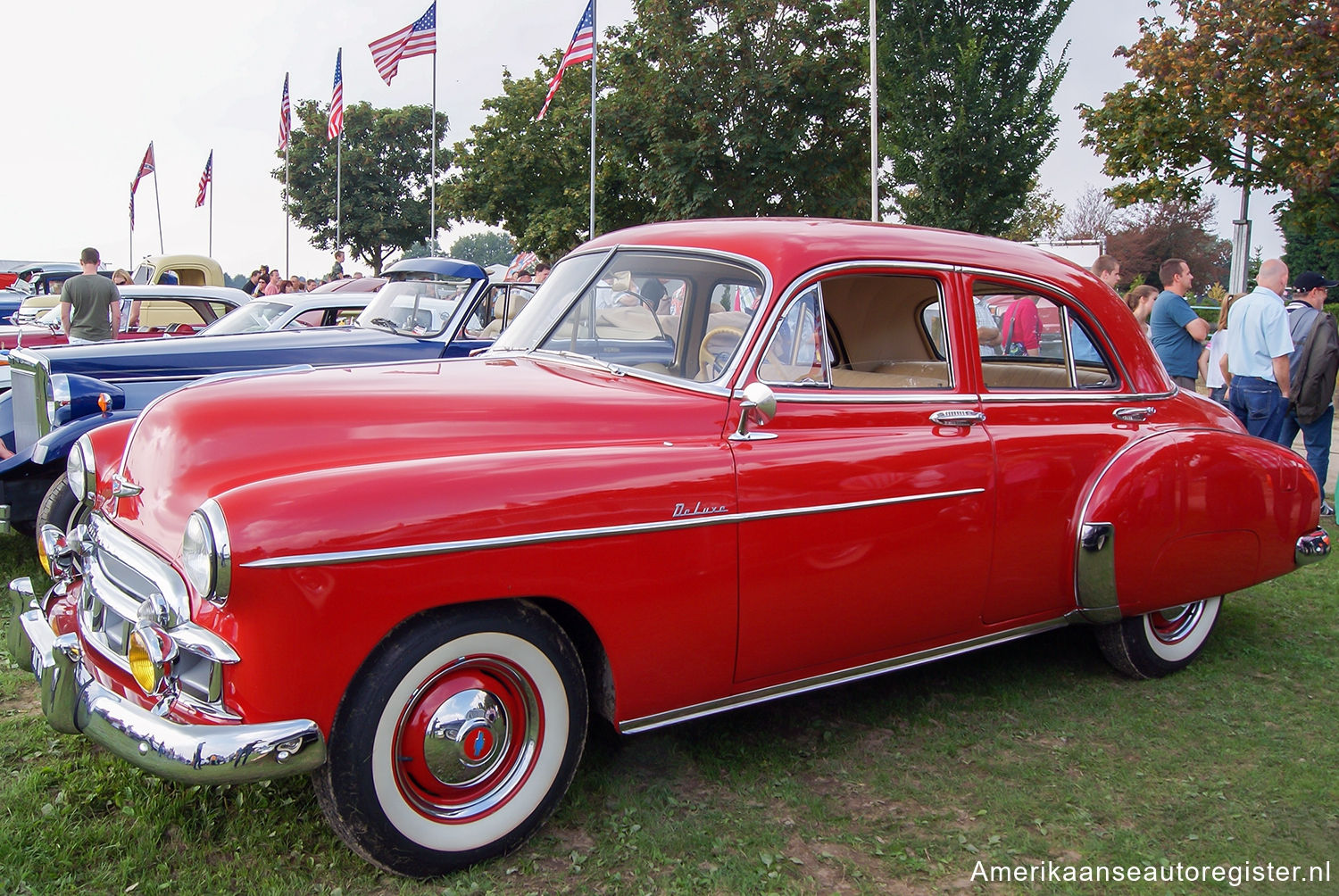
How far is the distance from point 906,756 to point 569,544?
5.10ft

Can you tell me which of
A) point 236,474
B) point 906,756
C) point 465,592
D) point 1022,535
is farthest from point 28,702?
point 1022,535

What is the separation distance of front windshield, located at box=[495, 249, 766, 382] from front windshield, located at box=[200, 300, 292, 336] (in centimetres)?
707

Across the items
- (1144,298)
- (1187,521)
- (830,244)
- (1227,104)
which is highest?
(1227,104)

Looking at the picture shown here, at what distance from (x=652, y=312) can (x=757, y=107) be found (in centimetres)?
2286

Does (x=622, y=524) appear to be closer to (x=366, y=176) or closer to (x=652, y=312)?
(x=652, y=312)

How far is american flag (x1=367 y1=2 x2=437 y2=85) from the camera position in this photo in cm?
2255

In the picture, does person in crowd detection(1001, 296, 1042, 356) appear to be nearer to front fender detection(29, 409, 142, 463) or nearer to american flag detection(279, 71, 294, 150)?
front fender detection(29, 409, 142, 463)

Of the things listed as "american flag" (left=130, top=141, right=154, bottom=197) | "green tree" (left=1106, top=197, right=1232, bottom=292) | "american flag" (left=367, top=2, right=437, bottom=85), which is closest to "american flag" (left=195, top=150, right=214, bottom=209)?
"american flag" (left=130, top=141, right=154, bottom=197)

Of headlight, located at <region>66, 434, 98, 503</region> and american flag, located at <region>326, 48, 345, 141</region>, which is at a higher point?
american flag, located at <region>326, 48, 345, 141</region>

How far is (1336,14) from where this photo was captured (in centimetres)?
1462

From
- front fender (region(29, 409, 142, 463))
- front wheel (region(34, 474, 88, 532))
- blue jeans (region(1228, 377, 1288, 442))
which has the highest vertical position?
blue jeans (region(1228, 377, 1288, 442))

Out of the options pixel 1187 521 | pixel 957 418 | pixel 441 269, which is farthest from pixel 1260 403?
pixel 441 269

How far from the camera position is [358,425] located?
289 cm

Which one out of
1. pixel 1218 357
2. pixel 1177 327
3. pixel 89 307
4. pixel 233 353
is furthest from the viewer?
pixel 89 307
